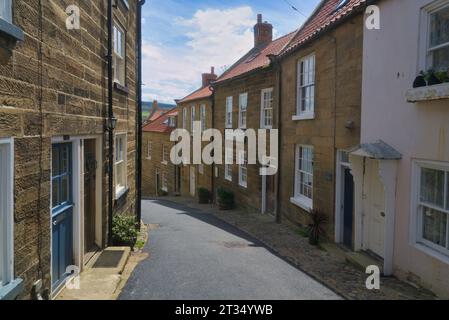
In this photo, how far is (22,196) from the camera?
4582mm

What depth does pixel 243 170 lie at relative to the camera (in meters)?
19.4

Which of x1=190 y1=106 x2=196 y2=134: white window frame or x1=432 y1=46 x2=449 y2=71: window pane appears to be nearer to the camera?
x1=432 y1=46 x2=449 y2=71: window pane

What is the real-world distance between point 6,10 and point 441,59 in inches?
245

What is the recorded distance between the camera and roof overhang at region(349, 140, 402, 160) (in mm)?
7543

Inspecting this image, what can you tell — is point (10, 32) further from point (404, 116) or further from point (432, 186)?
point (432, 186)

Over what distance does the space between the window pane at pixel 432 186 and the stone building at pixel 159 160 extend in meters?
27.1

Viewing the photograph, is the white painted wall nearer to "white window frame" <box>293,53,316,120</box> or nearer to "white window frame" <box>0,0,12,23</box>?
"white window frame" <box>293,53,316,120</box>

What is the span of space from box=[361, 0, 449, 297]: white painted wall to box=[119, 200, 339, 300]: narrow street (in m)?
1.62

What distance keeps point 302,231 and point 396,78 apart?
5.88 metres

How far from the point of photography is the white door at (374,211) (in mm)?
8484

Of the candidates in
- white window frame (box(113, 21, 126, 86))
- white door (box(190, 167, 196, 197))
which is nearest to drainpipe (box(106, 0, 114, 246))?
white window frame (box(113, 21, 126, 86))

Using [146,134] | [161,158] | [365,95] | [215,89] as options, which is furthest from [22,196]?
[146,134]

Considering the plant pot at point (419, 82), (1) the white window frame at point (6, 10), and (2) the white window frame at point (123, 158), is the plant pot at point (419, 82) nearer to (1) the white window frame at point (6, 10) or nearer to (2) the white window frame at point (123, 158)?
(1) the white window frame at point (6, 10)
